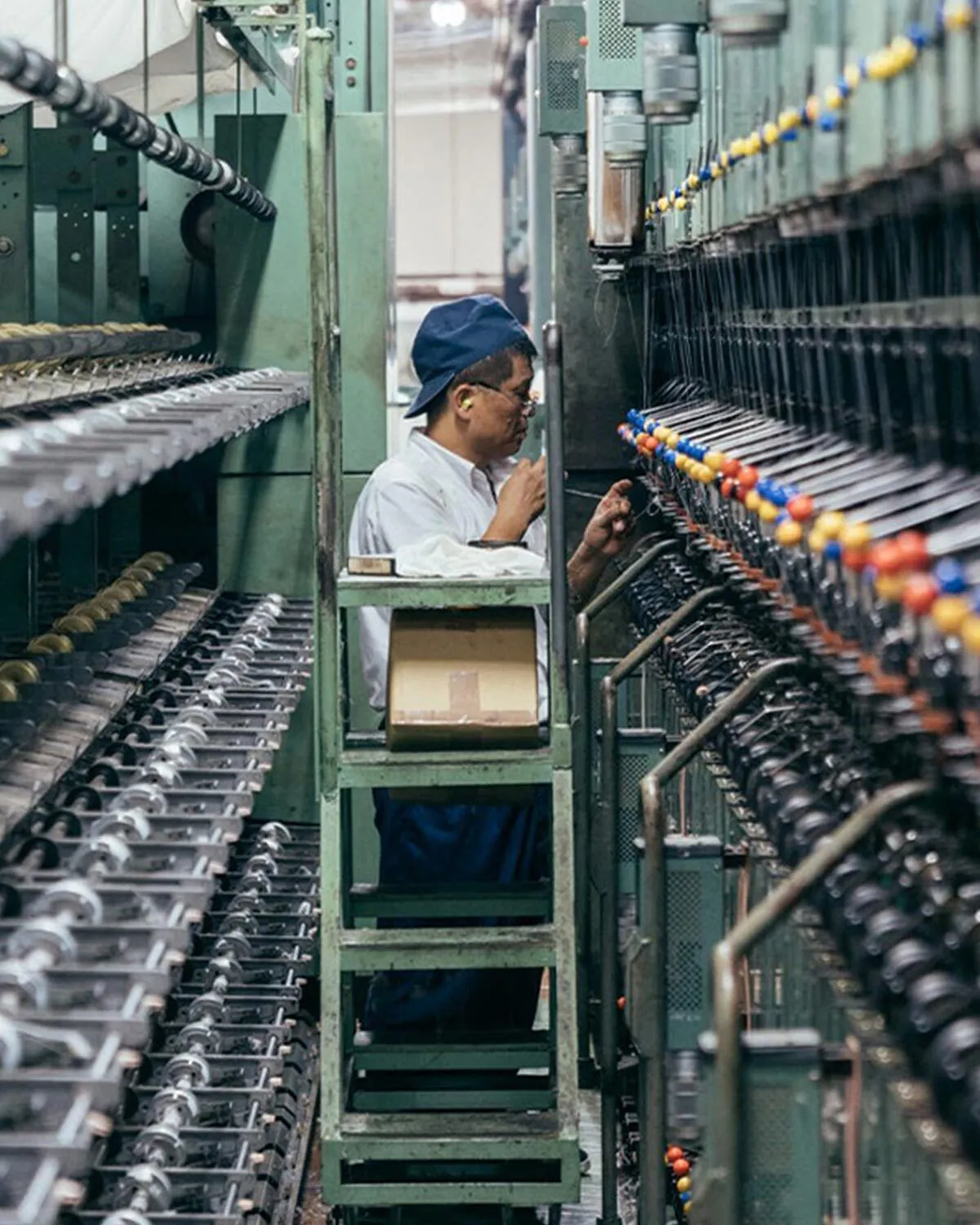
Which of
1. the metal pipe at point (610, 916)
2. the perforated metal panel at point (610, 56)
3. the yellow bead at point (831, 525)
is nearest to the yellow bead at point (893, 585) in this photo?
the yellow bead at point (831, 525)

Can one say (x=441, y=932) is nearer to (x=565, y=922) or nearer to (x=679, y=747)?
(x=565, y=922)

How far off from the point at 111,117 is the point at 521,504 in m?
Answer: 1.11

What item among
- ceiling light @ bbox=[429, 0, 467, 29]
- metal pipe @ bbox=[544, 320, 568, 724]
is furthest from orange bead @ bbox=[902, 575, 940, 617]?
ceiling light @ bbox=[429, 0, 467, 29]

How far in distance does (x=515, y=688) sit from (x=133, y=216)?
2627 millimetres

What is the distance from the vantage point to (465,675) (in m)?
4.03

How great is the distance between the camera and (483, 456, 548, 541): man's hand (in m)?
4.37

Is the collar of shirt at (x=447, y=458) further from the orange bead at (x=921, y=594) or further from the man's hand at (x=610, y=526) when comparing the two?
the orange bead at (x=921, y=594)

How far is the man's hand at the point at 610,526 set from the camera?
487cm

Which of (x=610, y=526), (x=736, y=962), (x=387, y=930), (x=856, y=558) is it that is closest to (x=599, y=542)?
(x=610, y=526)

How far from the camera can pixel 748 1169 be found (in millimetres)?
Answer: 2506

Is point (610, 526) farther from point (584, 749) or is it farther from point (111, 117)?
point (111, 117)

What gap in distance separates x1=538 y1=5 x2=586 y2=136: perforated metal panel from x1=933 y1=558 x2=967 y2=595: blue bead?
13.9 feet

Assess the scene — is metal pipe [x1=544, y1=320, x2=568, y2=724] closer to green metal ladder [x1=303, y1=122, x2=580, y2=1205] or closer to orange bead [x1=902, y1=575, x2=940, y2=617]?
green metal ladder [x1=303, y1=122, x2=580, y2=1205]

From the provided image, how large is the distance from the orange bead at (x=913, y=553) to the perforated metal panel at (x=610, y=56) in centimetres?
322
